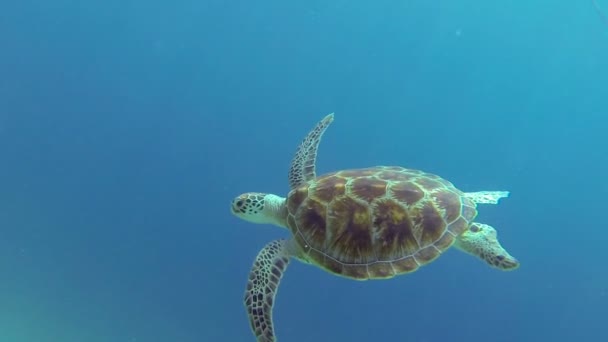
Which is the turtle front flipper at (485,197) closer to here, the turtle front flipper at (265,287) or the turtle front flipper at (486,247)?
the turtle front flipper at (486,247)

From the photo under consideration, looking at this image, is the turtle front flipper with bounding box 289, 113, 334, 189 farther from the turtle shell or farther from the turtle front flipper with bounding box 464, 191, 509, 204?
the turtle front flipper with bounding box 464, 191, 509, 204

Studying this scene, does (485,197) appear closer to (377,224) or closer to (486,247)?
(486,247)

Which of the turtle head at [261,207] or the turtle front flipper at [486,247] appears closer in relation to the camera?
the turtle front flipper at [486,247]

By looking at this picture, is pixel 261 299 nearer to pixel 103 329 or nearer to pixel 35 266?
pixel 103 329

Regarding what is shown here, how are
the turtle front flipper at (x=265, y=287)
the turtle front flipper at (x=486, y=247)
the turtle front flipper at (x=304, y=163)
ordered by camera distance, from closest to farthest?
the turtle front flipper at (x=265, y=287) < the turtle front flipper at (x=486, y=247) < the turtle front flipper at (x=304, y=163)

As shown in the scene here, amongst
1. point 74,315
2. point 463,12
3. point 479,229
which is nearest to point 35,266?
point 74,315

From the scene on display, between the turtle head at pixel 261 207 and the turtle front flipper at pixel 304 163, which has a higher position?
the turtle front flipper at pixel 304 163

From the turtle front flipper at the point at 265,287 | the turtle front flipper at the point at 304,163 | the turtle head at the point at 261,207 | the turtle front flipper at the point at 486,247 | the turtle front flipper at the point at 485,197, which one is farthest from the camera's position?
the turtle front flipper at the point at 304,163

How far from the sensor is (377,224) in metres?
3.86

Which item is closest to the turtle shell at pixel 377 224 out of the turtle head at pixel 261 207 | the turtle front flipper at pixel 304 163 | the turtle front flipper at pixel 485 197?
the turtle front flipper at pixel 485 197

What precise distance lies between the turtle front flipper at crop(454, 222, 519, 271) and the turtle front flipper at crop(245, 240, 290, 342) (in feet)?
4.99

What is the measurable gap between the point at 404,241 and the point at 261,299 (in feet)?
4.05

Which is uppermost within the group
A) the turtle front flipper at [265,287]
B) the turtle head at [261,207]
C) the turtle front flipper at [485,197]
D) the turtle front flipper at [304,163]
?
the turtle front flipper at [304,163]

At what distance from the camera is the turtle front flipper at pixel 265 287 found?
149 inches
